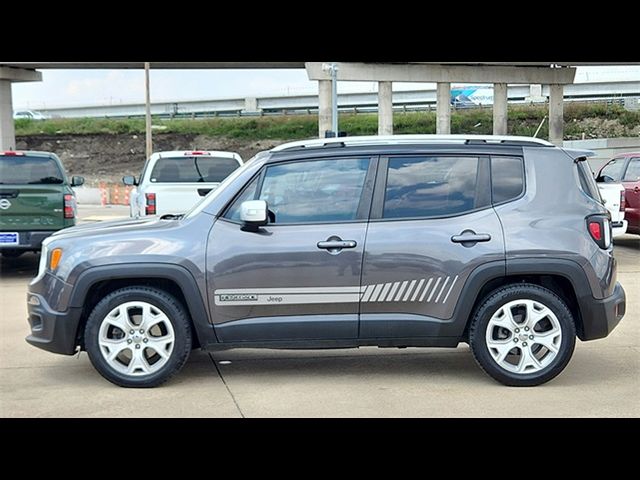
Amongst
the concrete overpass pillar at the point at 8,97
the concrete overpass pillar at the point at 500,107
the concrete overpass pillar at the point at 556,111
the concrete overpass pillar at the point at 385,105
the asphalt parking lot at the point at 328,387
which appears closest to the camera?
the asphalt parking lot at the point at 328,387

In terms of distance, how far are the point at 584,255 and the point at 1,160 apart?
29.0 ft

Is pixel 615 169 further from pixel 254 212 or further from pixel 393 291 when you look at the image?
pixel 254 212

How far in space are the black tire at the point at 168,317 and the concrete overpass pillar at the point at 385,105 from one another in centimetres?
3376

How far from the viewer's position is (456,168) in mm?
6133

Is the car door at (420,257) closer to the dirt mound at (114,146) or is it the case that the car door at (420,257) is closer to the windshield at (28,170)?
the windshield at (28,170)

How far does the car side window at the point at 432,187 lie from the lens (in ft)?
19.8

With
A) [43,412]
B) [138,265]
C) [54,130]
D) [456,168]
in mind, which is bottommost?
[43,412]

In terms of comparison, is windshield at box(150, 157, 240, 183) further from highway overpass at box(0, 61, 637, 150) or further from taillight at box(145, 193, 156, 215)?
highway overpass at box(0, 61, 637, 150)

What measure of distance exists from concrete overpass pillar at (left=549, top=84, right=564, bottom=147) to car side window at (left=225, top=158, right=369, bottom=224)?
4031 cm

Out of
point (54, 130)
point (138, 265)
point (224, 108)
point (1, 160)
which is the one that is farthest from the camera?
point (224, 108)

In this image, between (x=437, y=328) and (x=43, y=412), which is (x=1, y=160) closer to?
(x=43, y=412)

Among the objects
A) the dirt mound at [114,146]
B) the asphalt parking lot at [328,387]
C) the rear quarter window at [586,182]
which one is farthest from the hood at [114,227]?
the dirt mound at [114,146]

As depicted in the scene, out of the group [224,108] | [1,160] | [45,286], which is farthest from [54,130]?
[45,286]

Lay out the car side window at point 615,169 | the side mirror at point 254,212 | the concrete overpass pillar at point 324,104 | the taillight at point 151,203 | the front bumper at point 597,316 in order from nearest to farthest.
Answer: the side mirror at point 254,212 < the front bumper at point 597,316 < the taillight at point 151,203 < the car side window at point 615,169 < the concrete overpass pillar at point 324,104
